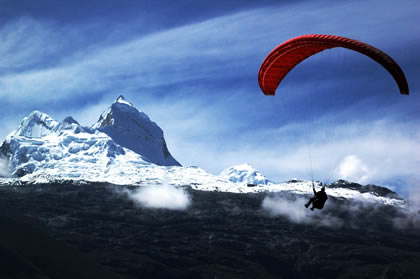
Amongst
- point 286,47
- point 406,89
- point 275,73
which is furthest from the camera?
point 275,73

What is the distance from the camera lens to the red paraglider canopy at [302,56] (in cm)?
3809

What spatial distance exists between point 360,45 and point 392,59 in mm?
2786

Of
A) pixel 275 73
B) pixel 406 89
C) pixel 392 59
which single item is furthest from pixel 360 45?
pixel 275 73

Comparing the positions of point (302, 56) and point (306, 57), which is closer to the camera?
point (302, 56)

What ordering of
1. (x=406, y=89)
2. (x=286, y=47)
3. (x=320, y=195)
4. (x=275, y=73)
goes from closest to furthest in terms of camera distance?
1. (x=406, y=89)
2. (x=320, y=195)
3. (x=286, y=47)
4. (x=275, y=73)

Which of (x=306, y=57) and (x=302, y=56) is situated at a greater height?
(x=306, y=57)

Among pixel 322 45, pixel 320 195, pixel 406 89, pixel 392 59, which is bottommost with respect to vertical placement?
pixel 320 195

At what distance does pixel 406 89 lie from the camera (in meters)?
38.1

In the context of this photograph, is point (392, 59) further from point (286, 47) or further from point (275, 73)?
point (275, 73)

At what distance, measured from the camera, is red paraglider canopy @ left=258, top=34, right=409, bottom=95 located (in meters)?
38.1

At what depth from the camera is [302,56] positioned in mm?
48219

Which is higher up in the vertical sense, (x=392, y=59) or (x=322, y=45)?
(x=322, y=45)

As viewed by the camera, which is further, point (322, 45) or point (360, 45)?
point (322, 45)

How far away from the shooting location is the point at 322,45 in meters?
43.8
